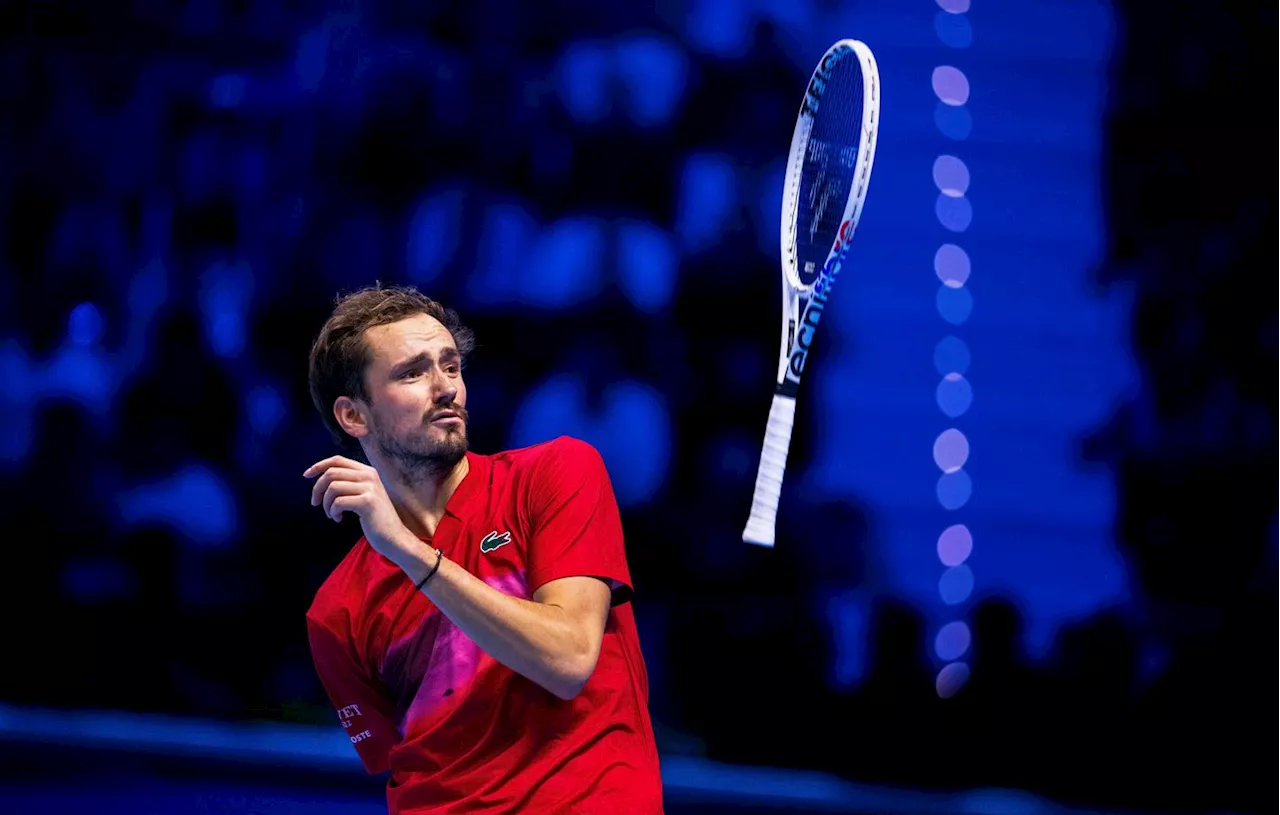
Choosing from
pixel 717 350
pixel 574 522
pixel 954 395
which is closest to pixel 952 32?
pixel 954 395

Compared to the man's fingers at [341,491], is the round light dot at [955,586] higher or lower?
lower

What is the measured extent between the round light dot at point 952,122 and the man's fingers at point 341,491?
2530 mm

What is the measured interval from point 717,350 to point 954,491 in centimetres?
80

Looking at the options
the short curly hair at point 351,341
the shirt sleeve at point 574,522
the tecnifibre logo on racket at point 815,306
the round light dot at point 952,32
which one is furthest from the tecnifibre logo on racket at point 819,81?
the round light dot at point 952,32

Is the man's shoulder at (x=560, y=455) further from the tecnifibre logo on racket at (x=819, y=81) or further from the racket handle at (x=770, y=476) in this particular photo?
the tecnifibre logo on racket at (x=819, y=81)

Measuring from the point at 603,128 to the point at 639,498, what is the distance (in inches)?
43.1

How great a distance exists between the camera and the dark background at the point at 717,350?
3.69 meters

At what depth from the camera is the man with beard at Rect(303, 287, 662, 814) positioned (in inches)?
74.1

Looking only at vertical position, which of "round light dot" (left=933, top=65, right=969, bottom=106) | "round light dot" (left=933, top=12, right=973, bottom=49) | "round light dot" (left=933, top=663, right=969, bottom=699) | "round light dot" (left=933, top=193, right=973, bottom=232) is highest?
"round light dot" (left=933, top=12, right=973, bottom=49)

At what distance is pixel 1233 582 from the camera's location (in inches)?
148

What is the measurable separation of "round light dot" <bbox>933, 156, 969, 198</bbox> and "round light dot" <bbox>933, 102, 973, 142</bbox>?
72mm

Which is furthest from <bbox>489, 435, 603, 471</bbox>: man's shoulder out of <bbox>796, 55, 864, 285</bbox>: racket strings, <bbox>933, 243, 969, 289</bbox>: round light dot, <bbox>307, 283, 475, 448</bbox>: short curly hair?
<bbox>933, 243, 969, 289</bbox>: round light dot

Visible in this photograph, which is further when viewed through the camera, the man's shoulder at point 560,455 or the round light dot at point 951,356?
the round light dot at point 951,356

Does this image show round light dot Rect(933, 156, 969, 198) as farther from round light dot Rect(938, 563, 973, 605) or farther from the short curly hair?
the short curly hair
